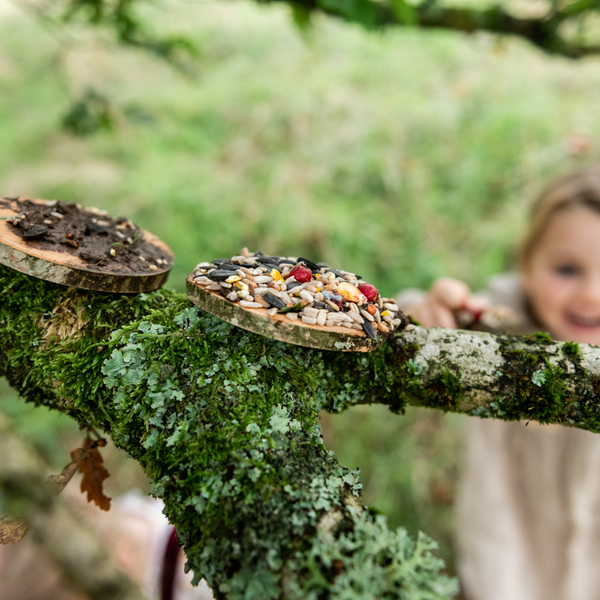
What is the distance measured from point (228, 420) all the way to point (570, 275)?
244 cm

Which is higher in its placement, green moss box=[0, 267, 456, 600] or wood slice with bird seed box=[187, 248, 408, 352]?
wood slice with bird seed box=[187, 248, 408, 352]

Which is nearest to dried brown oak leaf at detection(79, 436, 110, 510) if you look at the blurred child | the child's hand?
the child's hand

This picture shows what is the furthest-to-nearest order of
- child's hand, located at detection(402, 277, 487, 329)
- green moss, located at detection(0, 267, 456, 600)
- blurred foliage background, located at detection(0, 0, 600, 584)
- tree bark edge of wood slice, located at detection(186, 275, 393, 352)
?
1. blurred foliage background, located at detection(0, 0, 600, 584)
2. child's hand, located at detection(402, 277, 487, 329)
3. tree bark edge of wood slice, located at detection(186, 275, 393, 352)
4. green moss, located at detection(0, 267, 456, 600)

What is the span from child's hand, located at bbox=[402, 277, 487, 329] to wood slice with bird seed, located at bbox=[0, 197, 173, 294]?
4.84 ft

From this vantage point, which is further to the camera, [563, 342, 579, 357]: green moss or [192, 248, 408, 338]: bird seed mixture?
[563, 342, 579, 357]: green moss

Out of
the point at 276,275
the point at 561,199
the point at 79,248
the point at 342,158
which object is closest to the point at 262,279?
the point at 276,275

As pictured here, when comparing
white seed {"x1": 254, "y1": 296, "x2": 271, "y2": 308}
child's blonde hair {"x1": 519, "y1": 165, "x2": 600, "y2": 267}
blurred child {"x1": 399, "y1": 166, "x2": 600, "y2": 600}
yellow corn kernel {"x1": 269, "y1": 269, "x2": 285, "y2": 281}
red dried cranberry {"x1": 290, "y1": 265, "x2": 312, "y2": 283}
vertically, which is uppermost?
child's blonde hair {"x1": 519, "y1": 165, "x2": 600, "y2": 267}

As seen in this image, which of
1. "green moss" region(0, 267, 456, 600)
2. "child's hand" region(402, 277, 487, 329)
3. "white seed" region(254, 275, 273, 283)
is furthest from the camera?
"child's hand" region(402, 277, 487, 329)

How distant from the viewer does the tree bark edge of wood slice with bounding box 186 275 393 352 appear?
0.89m

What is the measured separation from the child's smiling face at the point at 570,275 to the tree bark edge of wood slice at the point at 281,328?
2041mm

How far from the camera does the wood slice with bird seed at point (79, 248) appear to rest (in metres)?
1.01

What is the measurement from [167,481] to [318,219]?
325 cm

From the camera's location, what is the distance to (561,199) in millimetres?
2586

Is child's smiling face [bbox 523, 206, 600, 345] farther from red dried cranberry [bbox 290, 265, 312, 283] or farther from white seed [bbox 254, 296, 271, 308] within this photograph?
white seed [bbox 254, 296, 271, 308]
